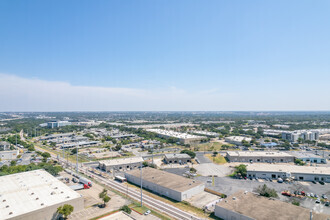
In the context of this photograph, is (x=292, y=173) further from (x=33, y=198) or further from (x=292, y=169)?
(x=33, y=198)

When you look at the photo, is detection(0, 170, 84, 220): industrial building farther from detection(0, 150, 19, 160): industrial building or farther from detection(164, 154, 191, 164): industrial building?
detection(0, 150, 19, 160): industrial building

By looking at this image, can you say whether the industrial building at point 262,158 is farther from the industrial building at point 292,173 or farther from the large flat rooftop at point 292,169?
the industrial building at point 292,173

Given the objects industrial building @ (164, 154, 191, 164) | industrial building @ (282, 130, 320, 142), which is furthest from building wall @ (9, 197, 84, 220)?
industrial building @ (282, 130, 320, 142)

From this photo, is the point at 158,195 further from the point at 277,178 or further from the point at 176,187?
the point at 277,178

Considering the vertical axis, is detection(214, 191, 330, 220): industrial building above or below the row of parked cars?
above

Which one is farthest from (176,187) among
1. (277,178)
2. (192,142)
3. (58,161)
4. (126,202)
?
(192,142)

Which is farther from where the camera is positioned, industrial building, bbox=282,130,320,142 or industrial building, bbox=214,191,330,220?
industrial building, bbox=282,130,320,142

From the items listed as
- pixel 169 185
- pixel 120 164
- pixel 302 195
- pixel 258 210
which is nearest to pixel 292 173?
pixel 302 195
